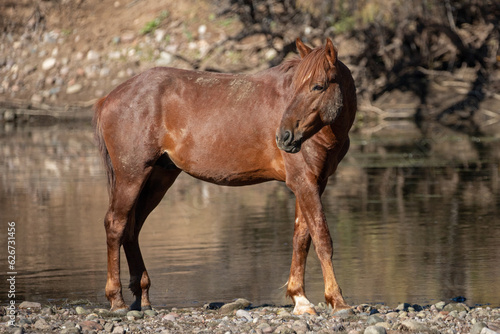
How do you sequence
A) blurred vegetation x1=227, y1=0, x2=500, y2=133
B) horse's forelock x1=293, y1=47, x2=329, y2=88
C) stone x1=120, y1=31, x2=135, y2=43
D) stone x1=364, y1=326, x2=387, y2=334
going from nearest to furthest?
stone x1=364, y1=326, x2=387, y2=334 → horse's forelock x1=293, y1=47, x2=329, y2=88 → blurred vegetation x1=227, y1=0, x2=500, y2=133 → stone x1=120, y1=31, x2=135, y2=43

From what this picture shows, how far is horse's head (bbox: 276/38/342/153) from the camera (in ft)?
19.5

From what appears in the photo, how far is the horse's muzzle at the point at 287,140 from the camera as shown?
19.2ft

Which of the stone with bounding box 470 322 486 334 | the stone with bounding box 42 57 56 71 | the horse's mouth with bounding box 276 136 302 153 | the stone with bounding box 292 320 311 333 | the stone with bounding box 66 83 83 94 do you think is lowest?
the stone with bounding box 470 322 486 334

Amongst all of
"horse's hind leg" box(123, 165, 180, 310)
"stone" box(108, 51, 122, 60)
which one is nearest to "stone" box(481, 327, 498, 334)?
"horse's hind leg" box(123, 165, 180, 310)

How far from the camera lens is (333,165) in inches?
254

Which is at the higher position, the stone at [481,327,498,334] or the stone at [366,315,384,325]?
the stone at [366,315,384,325]

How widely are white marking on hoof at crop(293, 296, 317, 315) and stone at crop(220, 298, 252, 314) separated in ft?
1.28

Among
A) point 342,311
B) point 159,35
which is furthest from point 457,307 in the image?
point 159,35

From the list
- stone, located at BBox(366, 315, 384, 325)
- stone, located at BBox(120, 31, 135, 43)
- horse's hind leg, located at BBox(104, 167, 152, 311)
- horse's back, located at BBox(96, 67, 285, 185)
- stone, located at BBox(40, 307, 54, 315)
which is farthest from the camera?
stone, located at BBox(120, 31, 135, 43)

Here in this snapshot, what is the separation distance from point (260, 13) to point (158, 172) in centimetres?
1563

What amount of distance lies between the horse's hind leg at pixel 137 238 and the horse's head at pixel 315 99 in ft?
4.81

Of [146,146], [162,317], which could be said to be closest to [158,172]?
[146,146]

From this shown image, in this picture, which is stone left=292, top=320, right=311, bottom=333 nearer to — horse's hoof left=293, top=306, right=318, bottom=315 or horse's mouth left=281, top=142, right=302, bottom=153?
horse's hoof left=293, top=306, right=318, bottom=315

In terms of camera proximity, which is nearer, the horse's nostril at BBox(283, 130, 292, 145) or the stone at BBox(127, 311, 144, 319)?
the horse's nostril at BBox(283, 130, 292, 145)
